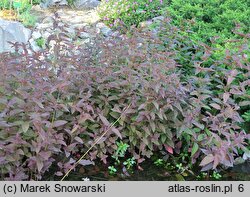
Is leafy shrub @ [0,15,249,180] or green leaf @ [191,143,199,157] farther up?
leafy shrub @ [0,15,249,180]

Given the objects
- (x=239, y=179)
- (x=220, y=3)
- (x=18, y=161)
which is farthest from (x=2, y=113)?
(x=220, y=3)

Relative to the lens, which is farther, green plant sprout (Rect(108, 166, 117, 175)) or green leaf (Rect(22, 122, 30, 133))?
green plant sprout (Rect(108, 166, 117, 175))

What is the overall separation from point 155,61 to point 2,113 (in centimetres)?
141

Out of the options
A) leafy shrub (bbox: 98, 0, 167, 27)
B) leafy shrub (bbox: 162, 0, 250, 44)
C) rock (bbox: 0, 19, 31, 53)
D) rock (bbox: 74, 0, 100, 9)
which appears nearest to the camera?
leafy shrub (bbox: 162, 0, 250, 44)

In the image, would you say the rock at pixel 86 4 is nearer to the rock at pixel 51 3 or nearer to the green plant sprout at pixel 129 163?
the rock at pixel 51 3

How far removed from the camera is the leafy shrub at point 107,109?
295 centimetres

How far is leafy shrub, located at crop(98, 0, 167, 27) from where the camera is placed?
21.6 ft

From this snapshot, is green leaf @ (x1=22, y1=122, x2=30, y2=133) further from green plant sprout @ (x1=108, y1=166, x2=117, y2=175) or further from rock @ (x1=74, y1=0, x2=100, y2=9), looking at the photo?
rock @ (x1=74, y1=0, x2=100, y2=9)

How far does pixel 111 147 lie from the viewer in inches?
134

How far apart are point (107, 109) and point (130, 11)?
3494 millimetres

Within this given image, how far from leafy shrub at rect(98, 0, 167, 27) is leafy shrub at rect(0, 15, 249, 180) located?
2945 millimetres

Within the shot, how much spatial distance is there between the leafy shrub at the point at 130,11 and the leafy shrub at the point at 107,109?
294 cm

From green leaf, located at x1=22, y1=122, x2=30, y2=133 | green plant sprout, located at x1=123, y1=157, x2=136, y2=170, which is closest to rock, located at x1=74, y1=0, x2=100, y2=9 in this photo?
green plant sprout, located at x1=123, y1=157, x2=136, y2=170

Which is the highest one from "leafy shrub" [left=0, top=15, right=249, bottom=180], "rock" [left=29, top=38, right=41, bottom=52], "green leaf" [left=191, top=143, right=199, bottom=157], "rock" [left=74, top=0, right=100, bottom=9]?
"leafy shrub" [left=0, top=15, right=249, bottom=180]
